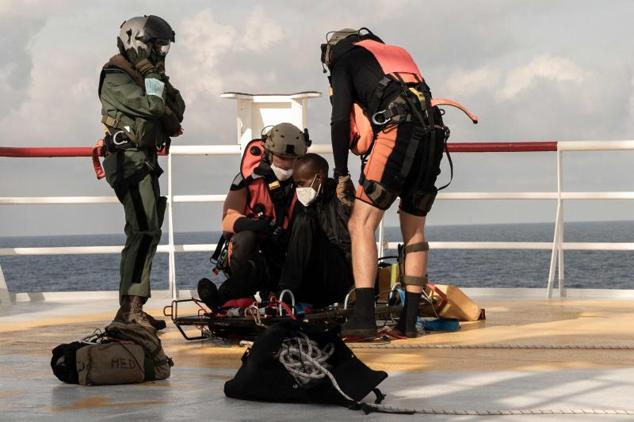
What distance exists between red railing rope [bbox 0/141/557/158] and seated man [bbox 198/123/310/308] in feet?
8.72

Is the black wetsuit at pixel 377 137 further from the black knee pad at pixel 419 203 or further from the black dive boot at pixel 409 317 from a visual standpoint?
the black dive boot at pixel 409 317

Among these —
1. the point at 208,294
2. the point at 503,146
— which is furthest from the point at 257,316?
the point at 503,146

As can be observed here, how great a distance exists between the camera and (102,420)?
164 inches

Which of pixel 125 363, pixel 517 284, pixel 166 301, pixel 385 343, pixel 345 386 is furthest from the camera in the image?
pixel 517 284

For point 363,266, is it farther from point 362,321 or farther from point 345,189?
point 345,189

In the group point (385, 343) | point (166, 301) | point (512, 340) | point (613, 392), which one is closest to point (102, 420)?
point (613, 392)

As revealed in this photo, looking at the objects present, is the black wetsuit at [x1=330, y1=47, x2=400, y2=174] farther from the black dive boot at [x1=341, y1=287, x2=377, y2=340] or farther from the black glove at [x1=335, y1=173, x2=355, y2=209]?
the black dive boot at [x1=341, y1=287, x2=377, y2=340]

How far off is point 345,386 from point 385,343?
2.00m

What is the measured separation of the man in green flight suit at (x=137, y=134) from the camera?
21.5ft

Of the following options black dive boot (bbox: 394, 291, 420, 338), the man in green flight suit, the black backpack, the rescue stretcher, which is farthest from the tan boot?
the black backpack

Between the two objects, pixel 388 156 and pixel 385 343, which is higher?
pixel 388 156

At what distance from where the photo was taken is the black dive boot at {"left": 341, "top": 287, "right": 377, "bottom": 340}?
21.2 feet

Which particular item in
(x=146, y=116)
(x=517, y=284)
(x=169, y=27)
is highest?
(x=169, y=27)

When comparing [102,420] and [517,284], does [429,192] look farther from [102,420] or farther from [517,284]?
[517,284]
